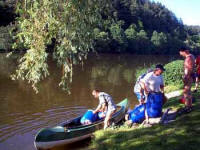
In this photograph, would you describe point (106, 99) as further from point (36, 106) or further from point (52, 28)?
point (36, 106)

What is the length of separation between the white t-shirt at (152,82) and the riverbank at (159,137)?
1.01 m

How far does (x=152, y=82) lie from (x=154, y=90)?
0.27m

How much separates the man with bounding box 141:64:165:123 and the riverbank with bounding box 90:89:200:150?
608mm

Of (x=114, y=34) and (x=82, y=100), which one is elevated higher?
(x=114, y=34)

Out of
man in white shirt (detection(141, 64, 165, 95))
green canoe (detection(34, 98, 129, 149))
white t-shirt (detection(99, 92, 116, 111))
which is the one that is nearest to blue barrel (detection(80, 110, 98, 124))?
green canoe (detection(34, 98, 129, 149))

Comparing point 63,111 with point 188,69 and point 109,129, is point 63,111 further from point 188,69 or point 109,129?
point 188,69

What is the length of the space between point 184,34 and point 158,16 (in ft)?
42.8

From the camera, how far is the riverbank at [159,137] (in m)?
6.17

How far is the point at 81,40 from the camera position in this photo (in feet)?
20.9

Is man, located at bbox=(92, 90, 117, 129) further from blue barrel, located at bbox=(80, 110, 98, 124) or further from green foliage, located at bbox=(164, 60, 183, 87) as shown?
green foliage, located at bbox=(164, 60, 183, 87)

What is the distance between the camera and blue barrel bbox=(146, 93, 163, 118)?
7.80 meters

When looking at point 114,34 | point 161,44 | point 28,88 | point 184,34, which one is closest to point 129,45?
point 114,34

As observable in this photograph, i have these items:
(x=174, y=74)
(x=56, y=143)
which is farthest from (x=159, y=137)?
(x=174, y=74)

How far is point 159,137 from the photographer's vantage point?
6.71m
